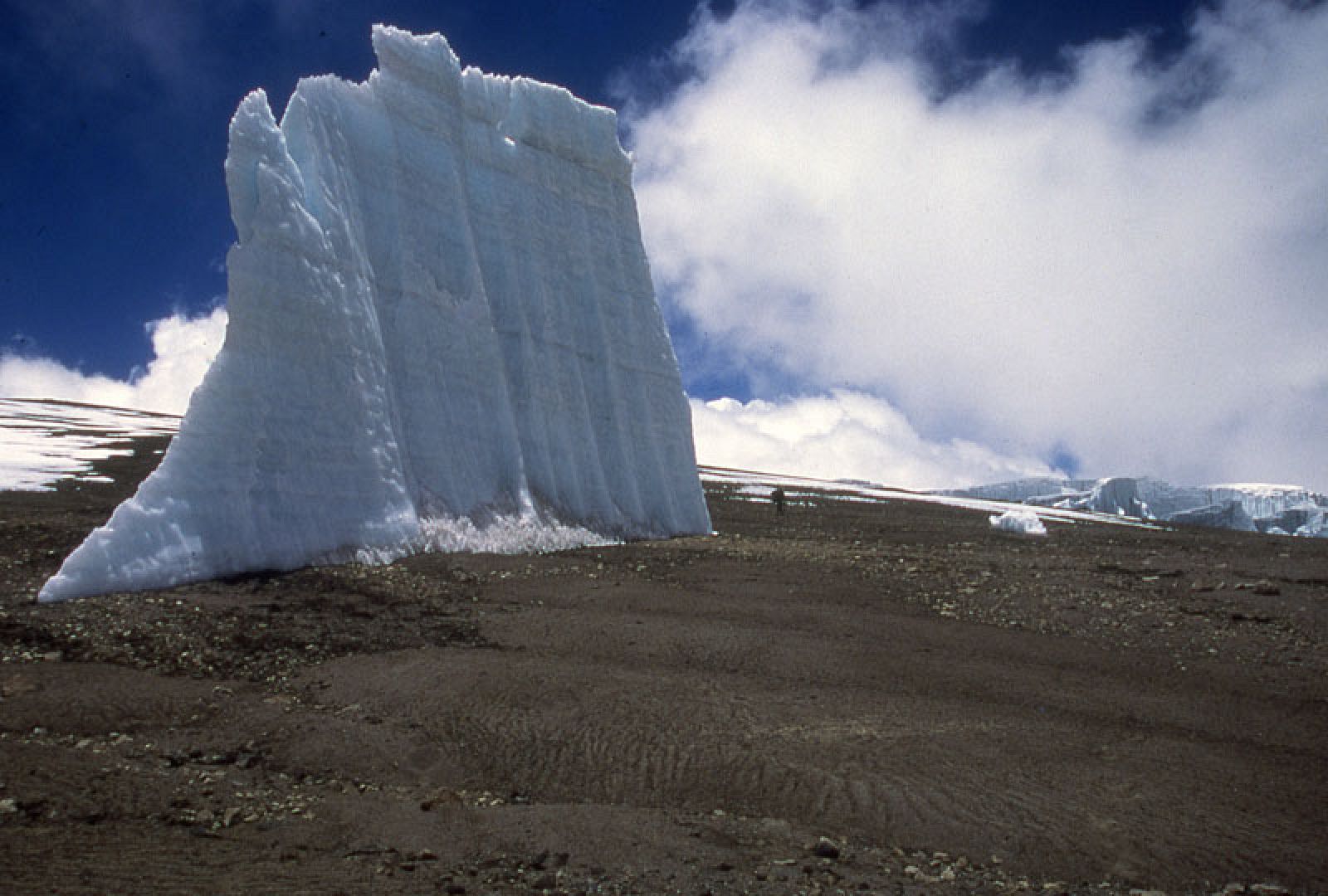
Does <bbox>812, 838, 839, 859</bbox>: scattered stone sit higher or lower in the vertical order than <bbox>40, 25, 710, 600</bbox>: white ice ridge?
lower

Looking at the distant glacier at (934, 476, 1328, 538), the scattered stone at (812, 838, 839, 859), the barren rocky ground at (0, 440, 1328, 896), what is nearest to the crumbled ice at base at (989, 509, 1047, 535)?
the barren rocky ground at (0, 440, 1328, 896)

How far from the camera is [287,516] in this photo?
10375 mm

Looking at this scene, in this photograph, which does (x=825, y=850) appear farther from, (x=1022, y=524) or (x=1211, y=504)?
(x=1211, y=504)

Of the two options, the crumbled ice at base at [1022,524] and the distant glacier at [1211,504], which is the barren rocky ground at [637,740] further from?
the distant glacier at [1211,504]

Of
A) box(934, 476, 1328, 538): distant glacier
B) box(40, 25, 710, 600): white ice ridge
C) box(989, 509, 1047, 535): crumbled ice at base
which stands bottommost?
box(934, 476, 1328, 538): distant glacier

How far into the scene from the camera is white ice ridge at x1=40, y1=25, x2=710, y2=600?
32.4ft

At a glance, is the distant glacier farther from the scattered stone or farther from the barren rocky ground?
the scattered stone

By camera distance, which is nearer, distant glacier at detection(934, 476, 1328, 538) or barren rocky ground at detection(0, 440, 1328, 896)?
barren rocky ground at detection(0, 440, 1328, 896)

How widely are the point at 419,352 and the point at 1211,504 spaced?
7246cm

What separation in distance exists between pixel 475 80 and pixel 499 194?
2.24 meters

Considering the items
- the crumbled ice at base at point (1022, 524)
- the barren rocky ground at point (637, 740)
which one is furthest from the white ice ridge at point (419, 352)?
the crumbled ice at base at point (1022, 524)

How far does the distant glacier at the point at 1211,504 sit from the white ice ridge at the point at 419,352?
57.1m

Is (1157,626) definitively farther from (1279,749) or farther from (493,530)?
(493,530)

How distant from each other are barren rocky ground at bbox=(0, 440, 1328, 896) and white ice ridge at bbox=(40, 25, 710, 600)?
3.47ft
